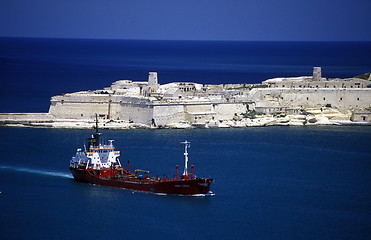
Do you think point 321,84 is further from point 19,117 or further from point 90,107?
point 19,117

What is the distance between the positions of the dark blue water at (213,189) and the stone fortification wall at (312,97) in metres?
7.00

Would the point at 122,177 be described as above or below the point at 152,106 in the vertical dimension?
below

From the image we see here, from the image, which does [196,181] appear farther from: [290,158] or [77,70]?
[77,70]

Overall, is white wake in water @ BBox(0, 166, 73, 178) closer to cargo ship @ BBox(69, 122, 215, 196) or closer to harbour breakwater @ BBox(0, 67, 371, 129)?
cargo ship @ BBox(69, 122, 215, 196)

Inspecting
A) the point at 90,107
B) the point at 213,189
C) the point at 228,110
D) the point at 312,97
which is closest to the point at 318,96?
the point at 312,97

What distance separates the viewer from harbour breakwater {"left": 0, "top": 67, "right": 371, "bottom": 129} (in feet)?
157

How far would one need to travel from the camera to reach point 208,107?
49469 millimetres

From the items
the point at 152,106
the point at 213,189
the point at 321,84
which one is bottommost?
the point at 213,189

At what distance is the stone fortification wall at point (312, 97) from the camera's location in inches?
2055

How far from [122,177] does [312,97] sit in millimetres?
21643

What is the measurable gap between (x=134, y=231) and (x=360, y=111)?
24844 mm

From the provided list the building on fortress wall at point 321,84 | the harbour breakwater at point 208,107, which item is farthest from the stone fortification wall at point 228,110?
the building on fortress wall at point 321,84

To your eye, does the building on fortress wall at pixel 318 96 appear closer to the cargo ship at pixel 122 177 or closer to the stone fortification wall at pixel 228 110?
the stone fortification wall at pixel 228 110

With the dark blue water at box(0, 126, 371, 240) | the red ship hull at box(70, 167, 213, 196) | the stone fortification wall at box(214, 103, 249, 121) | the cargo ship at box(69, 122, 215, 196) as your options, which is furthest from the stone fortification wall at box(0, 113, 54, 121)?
the red ship hull at box(70, 167, 213, 196)
